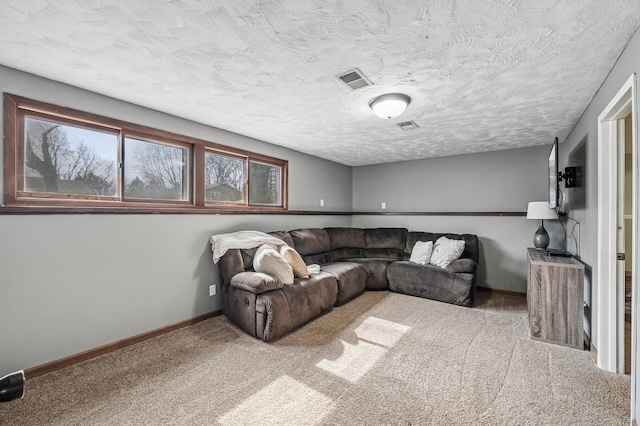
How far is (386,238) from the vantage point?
4.98m

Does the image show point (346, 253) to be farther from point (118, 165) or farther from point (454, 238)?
point (118, 165)

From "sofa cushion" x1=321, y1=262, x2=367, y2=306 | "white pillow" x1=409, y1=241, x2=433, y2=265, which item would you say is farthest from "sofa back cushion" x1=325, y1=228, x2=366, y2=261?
"white pillow" x1=409, y1=241, x2=433, y2=265

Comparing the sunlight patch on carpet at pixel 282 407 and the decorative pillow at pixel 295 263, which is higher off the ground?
the decorative pillow at pixel 295 263

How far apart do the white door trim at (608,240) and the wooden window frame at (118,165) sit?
3.47 metres

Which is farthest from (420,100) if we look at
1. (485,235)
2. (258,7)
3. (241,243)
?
(485,235)

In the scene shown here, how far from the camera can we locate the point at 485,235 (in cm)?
450

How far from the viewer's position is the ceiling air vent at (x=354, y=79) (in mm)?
2033

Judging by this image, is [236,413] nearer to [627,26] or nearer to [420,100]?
[420,100]

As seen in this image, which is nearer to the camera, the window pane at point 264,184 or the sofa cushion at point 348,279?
the sofa cushion at point 348,279

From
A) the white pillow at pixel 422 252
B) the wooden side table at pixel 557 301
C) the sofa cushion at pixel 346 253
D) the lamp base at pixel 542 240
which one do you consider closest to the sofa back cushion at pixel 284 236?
the sofa cushion at pixel 346 253

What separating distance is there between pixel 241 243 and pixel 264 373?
148cm

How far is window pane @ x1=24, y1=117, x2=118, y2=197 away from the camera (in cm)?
219

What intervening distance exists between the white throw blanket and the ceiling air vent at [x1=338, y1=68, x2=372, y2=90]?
78.5 inches

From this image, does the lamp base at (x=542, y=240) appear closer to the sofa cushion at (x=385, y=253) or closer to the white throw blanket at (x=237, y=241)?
the sofa cushion at (x=385, y=253)
